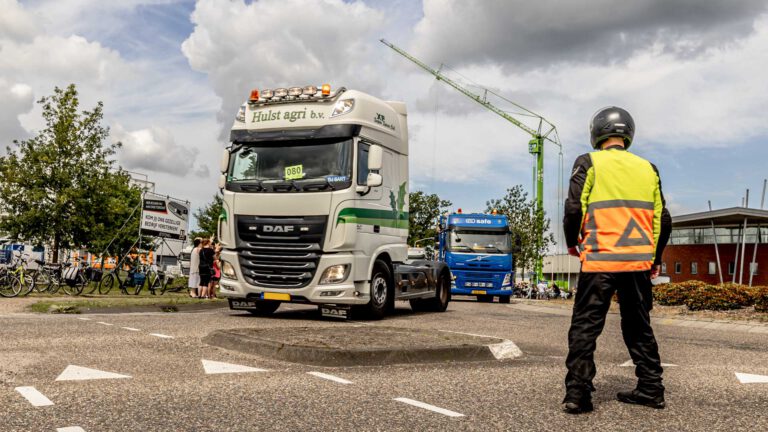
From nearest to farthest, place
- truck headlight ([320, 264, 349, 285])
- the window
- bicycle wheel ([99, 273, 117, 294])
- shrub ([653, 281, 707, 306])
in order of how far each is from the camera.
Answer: truck headlight ([320, 264, 349, 285]), the window, shrub ([653, 281, 707, 306]), bicycle wheel ([99, 273, 117, 294])

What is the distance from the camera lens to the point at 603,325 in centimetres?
457

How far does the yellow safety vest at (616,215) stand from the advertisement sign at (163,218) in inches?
799

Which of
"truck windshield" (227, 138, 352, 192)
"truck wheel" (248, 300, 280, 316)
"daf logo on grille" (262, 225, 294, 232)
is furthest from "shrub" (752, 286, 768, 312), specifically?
"daf logo on grille" (262, 225, 294, 232)

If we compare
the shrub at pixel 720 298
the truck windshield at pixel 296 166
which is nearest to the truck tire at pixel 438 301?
the truck windshield at pixel 296 166

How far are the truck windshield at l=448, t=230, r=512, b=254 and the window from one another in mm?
12080

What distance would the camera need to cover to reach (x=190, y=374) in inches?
221

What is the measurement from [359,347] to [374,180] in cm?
497

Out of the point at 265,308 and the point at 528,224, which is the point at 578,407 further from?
the point at 528,224

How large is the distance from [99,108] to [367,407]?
26.6 metres

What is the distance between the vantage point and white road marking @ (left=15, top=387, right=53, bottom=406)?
438cm

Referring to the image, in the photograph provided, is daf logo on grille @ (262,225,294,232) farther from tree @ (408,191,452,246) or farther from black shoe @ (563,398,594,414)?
tree @ (408,191,452,246)

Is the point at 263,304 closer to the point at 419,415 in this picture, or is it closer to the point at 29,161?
the point at 419,415

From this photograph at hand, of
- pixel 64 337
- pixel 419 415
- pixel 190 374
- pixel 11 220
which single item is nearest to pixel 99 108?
pixel 11 220

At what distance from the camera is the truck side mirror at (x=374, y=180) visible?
1127 cm
